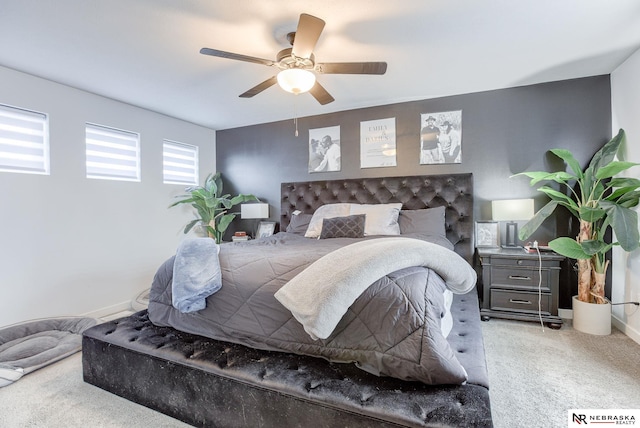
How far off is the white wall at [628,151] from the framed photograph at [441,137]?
132 centimetres

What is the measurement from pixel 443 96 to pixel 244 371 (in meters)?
3.39

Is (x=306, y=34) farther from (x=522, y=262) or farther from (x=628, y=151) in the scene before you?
(x=628, y=151)

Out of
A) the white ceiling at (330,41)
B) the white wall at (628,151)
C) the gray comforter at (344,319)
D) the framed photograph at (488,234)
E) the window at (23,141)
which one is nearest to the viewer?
the gray comforter at (344,319)

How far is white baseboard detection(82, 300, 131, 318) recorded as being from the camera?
3219 mm

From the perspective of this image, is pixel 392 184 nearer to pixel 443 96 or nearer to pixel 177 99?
pixel 443 96

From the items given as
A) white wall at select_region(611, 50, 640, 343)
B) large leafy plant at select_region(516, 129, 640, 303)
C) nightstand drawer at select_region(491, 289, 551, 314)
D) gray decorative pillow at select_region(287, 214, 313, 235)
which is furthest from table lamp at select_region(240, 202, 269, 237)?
white wall at select_region(611, 50, 640, 343)

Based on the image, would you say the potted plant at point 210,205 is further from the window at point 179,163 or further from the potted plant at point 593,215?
the potted plant at point 593,215

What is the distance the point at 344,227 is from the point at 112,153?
2.86 metres

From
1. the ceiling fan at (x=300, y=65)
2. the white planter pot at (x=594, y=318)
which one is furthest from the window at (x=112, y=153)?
the white planter pot at (x=594, y=318)

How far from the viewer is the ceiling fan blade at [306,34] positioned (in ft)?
5.38

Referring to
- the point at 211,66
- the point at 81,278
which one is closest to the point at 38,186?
the point at 81,278

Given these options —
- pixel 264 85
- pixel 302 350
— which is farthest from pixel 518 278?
pixel 264 85

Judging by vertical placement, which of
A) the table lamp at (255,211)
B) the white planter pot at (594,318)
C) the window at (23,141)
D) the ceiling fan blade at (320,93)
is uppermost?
the ceiling fan blade at (320,93)

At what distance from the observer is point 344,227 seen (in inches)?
120
